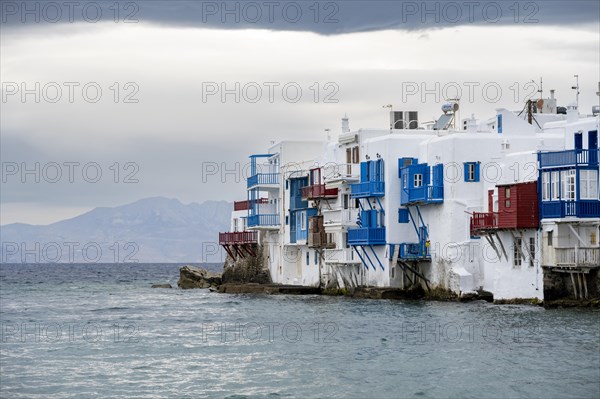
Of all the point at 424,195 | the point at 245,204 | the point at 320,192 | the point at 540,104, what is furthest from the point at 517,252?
the point at 245,204

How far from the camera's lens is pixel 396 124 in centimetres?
7456

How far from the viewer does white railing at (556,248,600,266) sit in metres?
52.7

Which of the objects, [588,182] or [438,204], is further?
[438,204]

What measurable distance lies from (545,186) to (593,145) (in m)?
2.85

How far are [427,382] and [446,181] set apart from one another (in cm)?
3005

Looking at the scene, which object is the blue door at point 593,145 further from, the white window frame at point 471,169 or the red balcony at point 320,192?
the red balcony at point 320,192

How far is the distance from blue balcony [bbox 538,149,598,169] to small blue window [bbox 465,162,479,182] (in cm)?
866

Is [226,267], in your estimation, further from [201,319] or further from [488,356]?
[488,356]

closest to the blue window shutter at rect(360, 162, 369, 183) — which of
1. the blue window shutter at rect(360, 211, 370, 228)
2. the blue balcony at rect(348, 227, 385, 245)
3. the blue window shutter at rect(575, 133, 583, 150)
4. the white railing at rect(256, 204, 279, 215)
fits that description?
the blue window shutter at rect(360, 211, 370, 228)

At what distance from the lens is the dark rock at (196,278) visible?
321 ft

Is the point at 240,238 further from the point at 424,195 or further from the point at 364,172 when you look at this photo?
the point at 424,195

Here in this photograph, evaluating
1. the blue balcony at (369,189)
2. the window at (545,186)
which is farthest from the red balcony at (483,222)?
the blue balcony at (369,189)

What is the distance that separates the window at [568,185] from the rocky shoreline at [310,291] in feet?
14.7

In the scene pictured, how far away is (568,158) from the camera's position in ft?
177
